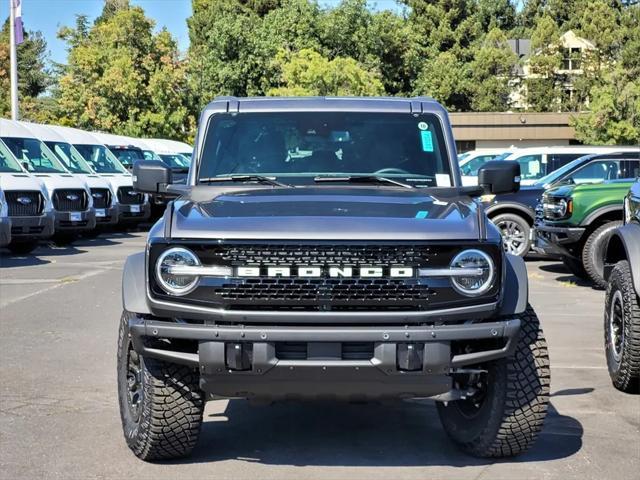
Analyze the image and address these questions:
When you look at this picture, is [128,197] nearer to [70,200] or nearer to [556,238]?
[70,200]

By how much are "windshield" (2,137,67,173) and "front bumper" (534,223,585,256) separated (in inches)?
397

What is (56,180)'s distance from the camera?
20797 mm

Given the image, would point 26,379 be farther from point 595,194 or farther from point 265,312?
point 595,194

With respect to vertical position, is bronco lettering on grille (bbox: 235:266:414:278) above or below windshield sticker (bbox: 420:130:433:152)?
below

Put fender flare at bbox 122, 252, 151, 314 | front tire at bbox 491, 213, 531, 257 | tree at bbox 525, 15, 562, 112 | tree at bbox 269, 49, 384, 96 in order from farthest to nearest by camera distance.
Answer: tree at bbox 525, 15, 562, 112
tree at bbox 269, 49, 384, 96
front tire at bbox 491, 213, 531, 257
fender flare at bbox 122, 252, 151, 314

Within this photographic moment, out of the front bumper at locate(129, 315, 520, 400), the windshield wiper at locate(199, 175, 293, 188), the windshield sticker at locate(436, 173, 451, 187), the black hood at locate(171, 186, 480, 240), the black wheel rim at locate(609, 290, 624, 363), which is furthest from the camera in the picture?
the black wheel rim at locate(609, 290, 624, 363)

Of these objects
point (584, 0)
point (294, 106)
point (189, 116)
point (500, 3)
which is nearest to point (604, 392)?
point (294, 106)

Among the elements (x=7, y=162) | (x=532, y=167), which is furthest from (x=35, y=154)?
(x=532, y=167)

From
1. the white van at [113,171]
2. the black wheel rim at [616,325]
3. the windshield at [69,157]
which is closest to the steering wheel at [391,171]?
the black wheel rim at [616,325]

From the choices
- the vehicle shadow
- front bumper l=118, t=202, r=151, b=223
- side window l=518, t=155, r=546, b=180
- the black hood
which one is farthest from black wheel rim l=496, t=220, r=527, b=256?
the black hood

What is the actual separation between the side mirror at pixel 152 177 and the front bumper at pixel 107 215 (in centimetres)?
1644

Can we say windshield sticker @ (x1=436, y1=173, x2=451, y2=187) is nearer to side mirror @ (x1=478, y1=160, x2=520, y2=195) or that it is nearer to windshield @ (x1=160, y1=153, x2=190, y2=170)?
A: side mirror @ (x1=478, y1=160, x2=520, y2=195)

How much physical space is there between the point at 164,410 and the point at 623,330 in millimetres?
3496

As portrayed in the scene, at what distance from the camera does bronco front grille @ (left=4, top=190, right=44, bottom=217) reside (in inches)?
719
